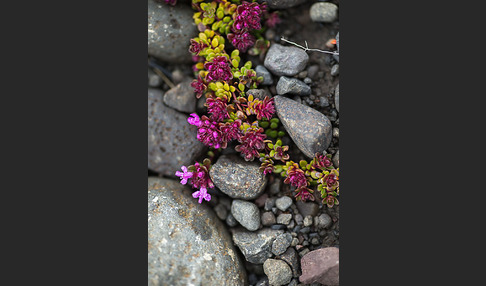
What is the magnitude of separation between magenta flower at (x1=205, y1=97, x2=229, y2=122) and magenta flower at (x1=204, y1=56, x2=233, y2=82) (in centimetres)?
31

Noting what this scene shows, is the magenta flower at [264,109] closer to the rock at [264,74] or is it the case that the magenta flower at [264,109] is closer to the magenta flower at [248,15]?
the rock at [264,74]

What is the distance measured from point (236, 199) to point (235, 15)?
95.1 inches

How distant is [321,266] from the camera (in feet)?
16.7

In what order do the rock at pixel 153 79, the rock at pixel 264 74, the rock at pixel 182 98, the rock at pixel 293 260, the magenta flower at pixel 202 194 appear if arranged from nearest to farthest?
the rock at pixel 293 260 → the magenta flower at pixel 202 194 → the rock at pixel 264 74 → the rock at pixel 182 98 → the rock at pixel 153 79

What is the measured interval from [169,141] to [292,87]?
1.80 metres

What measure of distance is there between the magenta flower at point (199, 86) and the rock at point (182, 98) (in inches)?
8.6

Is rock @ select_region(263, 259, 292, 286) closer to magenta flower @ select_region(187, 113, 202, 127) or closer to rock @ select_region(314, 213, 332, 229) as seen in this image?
rock @ select_region(314, 213, 332, 229)

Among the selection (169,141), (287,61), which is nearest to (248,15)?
(287,61)

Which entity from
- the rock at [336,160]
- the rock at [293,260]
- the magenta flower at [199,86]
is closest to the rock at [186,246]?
the rock at [293,260]

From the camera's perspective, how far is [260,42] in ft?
18.4

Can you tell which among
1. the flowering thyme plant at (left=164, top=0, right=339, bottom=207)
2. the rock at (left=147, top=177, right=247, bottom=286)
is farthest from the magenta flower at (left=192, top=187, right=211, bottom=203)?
the rock at (left=147, top=177, right=247, bottom=286)

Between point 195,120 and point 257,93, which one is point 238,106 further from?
point 195,120

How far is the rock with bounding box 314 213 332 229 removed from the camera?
5324 mm

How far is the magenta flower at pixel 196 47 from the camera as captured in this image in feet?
18.2
